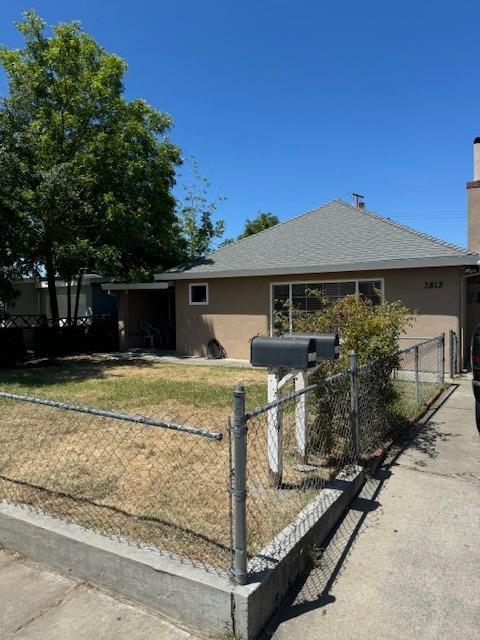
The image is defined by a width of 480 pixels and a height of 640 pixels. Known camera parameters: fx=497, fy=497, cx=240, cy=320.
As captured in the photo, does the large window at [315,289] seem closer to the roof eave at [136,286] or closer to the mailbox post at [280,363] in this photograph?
the roof eave at [136,286]

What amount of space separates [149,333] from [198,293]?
3.56 meters

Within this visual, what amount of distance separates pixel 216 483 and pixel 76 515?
1.25 metres

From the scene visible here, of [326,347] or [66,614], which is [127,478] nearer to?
[66,614]

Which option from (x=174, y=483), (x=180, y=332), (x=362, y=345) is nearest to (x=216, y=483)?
(x=174, y=483)

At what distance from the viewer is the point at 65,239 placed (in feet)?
49.5

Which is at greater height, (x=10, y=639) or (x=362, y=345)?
(x=362, y=345)

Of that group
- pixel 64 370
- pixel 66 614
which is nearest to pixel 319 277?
pixel 64 370

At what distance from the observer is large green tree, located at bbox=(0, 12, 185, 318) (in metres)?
16.0

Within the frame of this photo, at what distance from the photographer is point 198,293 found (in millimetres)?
15461

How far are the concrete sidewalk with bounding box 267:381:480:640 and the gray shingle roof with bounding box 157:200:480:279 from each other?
22.6 feet

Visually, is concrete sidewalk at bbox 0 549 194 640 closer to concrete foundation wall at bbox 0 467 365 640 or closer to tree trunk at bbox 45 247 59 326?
concrete foundation wall at bbox 0 467 365 640

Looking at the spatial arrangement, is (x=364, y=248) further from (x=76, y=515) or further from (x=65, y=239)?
(x=76, y=515)

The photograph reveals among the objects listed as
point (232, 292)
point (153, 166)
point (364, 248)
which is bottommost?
point (232, 292)

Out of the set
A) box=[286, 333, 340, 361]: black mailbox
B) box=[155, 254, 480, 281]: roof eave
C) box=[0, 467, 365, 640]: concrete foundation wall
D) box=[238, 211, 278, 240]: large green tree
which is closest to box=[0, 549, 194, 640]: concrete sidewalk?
box=[0, 467, 365, 640]: concrete foundation wall
